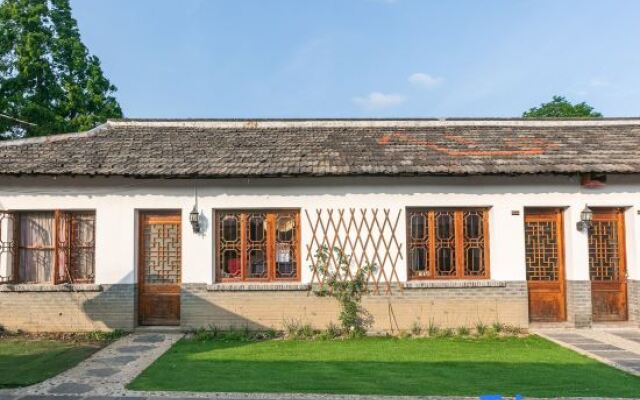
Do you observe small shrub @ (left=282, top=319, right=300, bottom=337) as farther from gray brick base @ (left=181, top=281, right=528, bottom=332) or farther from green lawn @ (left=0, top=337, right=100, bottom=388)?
green lawn @ (left=0, top=337, right=100, bottom=388)

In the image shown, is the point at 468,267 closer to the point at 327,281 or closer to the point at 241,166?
Answer: the point at 327,281

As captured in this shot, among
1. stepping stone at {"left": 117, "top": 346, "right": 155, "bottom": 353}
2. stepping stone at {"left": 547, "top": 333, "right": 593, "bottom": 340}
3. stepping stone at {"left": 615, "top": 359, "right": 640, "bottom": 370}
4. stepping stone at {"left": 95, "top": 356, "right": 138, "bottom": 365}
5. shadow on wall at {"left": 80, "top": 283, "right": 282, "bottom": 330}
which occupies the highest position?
shadow on wall at {"left": 80, "top": 283, "right": 282, "bottom": 330}

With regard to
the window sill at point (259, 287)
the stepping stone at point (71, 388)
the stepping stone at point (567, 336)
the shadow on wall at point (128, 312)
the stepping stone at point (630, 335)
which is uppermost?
the window sill at point (259, 287)

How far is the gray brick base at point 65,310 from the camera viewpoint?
9742mm

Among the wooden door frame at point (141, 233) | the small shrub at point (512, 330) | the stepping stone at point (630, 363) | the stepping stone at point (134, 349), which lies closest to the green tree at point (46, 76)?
the wooden door frame at point (141, 233)

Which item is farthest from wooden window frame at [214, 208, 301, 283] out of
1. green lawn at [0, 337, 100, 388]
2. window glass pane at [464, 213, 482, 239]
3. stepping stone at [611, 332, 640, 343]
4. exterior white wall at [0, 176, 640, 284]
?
stepping stone at [611, 332, 640, 343]

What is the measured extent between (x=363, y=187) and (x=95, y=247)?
539cm

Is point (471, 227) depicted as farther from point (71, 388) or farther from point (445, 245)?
point (71, 388)

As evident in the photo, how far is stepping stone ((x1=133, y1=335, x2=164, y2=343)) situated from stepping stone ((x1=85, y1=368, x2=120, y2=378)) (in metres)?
1.79

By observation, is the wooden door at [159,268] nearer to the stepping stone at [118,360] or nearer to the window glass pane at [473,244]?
the stepping stone at [118,360]

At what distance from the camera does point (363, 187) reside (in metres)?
9.93

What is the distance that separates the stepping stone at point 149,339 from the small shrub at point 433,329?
4.99 m

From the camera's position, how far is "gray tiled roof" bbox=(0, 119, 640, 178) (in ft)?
31.7

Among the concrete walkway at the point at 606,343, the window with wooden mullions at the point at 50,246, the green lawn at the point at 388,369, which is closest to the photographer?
the green lawn at the point at 388,369
